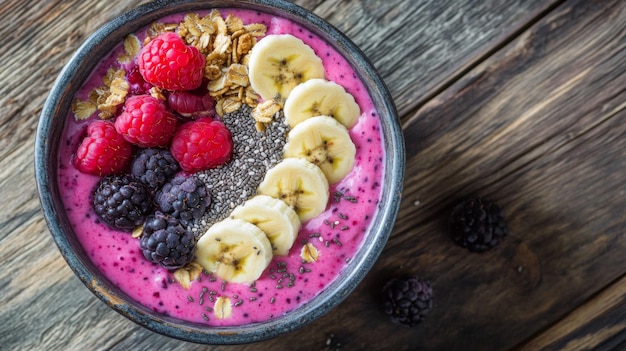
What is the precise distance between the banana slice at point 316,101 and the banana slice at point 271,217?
202mm

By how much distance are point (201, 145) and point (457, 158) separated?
84cm

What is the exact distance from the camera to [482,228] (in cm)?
189

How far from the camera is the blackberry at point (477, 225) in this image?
190cm

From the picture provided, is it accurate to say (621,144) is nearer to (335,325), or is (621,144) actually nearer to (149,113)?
(335,325)

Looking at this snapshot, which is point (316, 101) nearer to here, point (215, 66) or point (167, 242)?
point (215, 66)

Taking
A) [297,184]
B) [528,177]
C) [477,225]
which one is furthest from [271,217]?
[528,177]

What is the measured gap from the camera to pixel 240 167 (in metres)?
1.62

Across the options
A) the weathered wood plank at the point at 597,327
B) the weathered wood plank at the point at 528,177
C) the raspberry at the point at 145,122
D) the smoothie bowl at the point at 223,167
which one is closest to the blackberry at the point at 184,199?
the smoothie bowl at the point at 223,167

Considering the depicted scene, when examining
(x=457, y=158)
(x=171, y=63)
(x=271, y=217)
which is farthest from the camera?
(x=457, y=158)

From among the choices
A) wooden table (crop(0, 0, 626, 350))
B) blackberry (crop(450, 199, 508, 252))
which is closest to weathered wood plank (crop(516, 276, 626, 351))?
wooden table (crop(0, 0, 626, 350))

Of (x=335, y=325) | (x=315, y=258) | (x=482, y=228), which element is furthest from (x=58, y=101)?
(x=482, y=228)

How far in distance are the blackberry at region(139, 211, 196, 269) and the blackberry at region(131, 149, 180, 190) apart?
8cm

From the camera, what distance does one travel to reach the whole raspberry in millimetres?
1538

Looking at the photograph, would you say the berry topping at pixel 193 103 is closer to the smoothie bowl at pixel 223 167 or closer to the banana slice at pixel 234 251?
the smoothie bowl at pixel 223 167
